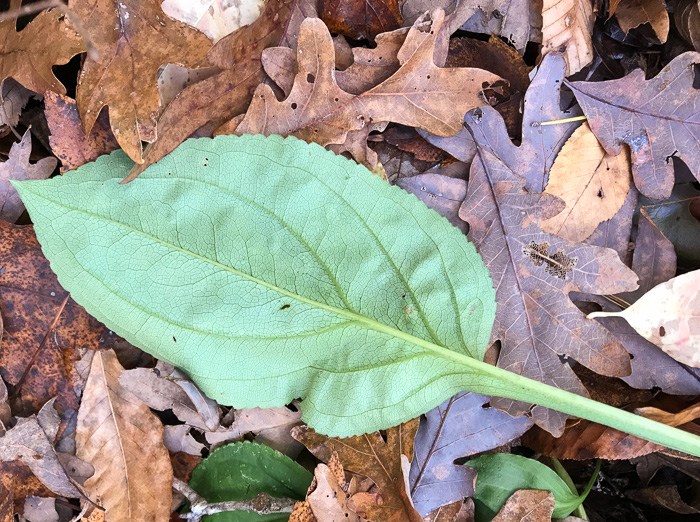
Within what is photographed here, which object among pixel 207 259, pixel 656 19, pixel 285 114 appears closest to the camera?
pixel 207 259

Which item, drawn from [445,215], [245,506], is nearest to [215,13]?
[445,215]

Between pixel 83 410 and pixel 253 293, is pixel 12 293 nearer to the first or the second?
pixel 83 410

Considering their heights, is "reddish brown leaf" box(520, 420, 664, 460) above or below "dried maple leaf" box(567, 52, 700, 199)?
below

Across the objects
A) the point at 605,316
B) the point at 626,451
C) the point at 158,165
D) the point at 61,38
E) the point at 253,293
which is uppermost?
the point at 61,38

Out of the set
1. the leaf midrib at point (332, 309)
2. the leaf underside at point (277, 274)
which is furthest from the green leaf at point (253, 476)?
the leaf midrib at point (332, 309)

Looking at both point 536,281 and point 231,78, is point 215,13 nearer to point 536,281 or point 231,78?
point 231,78

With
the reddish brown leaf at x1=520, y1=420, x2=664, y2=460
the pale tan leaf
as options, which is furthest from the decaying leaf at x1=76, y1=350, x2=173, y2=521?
the pale tan leaf

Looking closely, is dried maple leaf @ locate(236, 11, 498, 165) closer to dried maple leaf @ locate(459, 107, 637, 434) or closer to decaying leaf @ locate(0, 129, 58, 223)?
dried maple leaf @ locate(459, 107, 637, 434)

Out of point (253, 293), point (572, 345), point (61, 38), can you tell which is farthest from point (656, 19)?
point (61, 38)
